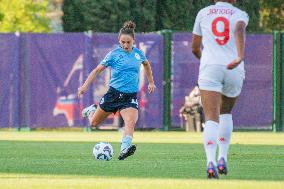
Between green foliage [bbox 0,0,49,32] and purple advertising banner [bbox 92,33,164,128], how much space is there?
19195 mm

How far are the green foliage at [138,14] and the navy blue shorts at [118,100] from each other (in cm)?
2297

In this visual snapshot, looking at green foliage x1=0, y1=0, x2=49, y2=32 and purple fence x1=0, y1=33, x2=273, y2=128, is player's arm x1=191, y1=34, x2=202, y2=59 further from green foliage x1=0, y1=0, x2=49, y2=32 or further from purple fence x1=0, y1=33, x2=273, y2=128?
green foliage x1=0, y1=0, x2=49, y2=32

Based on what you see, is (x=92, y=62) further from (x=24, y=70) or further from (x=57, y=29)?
(x=57, y=29)

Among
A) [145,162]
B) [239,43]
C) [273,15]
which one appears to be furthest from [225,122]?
[273,15]

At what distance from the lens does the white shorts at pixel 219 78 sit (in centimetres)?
1322

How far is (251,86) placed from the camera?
3275 cm

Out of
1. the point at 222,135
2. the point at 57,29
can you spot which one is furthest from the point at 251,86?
the point at 57,29

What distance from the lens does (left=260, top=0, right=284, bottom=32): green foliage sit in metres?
52.2

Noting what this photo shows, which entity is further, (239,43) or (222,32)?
(222,32)

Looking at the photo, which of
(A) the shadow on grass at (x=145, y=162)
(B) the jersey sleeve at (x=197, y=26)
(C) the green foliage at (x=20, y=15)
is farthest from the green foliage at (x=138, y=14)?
(B) the jersey sleeve at (x=197, y=26)

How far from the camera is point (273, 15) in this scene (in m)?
53.1

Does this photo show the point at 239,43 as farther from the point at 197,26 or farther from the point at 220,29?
the point at 197,26

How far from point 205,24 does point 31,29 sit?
39457 millimetres

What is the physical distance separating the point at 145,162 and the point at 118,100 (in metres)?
1.56
